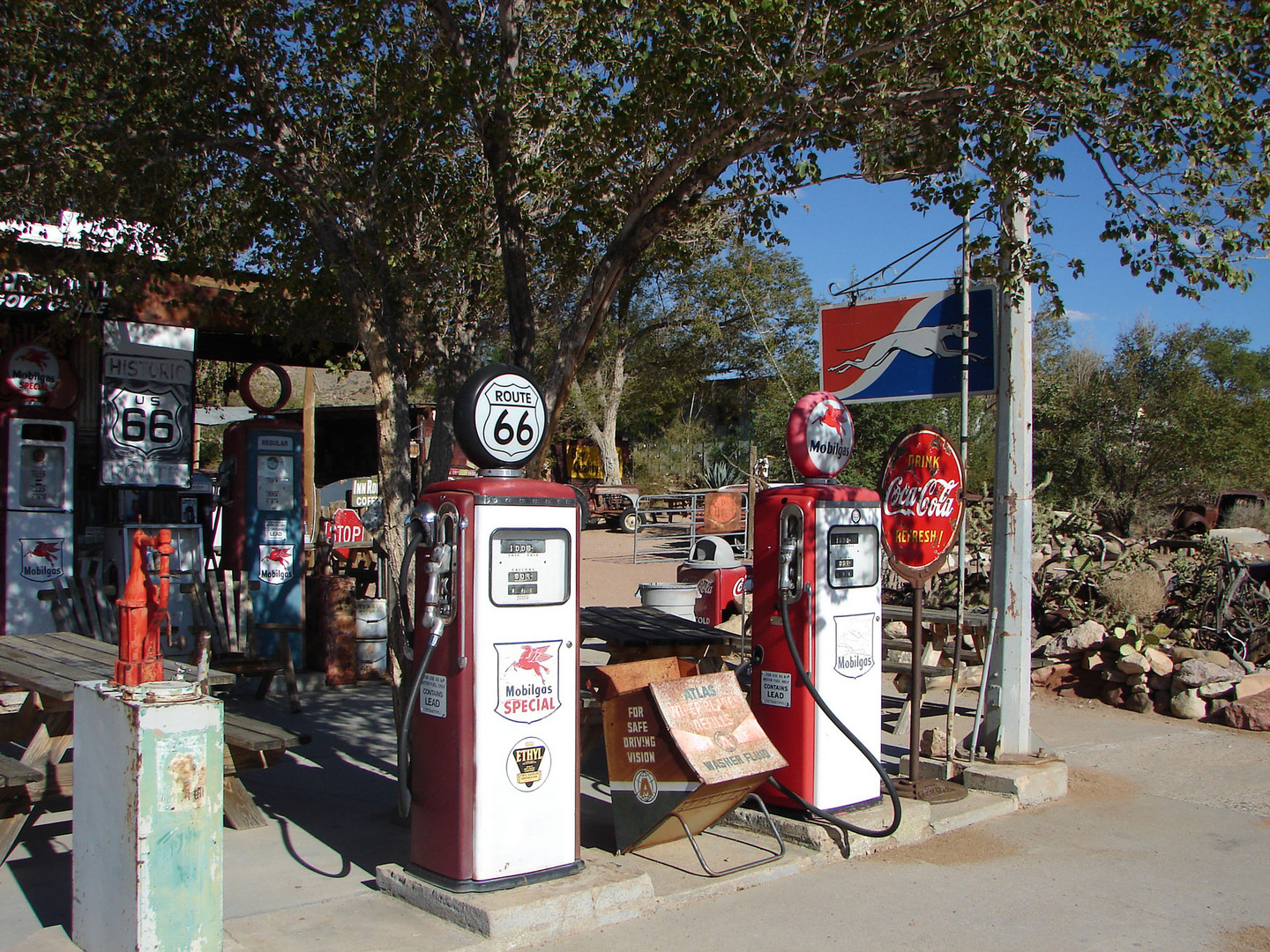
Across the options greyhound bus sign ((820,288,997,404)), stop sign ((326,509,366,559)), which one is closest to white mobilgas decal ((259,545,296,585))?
greyhound bus sign ((820,288,997,404))

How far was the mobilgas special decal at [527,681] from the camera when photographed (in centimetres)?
447

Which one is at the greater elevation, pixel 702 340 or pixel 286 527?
pixel 702 340

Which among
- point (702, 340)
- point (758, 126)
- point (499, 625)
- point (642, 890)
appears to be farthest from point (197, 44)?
point (702, 340)

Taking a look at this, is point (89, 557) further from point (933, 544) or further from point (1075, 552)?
point (1075, 552)

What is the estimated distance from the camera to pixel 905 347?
7.45 metres

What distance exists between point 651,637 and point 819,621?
1200 mm

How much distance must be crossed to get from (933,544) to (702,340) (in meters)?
31.2

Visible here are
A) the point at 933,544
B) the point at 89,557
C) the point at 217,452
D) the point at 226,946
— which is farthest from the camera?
the point at 217,452

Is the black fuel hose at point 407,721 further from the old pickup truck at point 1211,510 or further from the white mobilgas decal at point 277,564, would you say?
the old pickup truck at point 1211,510

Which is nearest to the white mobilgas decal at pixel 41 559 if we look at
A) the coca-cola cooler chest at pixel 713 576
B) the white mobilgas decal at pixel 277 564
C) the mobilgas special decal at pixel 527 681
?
the white mobilgas decal at pixel 277 564

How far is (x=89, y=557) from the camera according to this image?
384 inches

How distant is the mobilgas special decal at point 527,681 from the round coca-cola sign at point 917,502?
92.9 inches

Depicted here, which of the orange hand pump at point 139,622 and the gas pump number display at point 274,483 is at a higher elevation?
the gas pump number display at point 274,483

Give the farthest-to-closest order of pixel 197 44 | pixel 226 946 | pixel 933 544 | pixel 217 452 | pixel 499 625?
pixel 217 452 < pixel 197 44 < pixel 933 544 < pixel 499 625 < pixel 226 946
